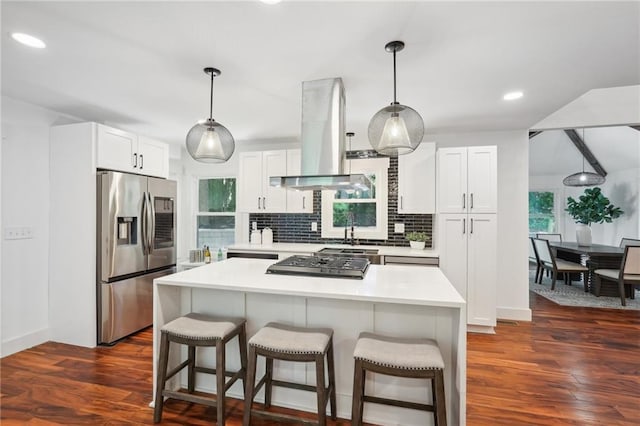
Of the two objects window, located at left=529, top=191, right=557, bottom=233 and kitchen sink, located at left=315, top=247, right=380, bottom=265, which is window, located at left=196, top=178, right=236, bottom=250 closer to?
kitchen sink, located at left=315, top=247, right=380, bottom=265

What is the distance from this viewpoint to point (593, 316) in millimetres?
4031

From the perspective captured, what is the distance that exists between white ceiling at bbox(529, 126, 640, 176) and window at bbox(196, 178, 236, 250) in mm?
6148

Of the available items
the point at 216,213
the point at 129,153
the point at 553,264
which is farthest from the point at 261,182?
A: the point at 553,264

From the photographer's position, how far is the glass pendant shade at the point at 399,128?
1866 mm

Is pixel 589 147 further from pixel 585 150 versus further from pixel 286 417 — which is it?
pixel 286 417

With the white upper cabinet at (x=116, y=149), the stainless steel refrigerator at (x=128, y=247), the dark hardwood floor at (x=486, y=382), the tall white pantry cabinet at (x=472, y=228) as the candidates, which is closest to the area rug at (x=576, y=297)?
the dark hardwood floor at (x=486, y=382)

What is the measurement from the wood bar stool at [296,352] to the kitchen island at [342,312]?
0.49ft

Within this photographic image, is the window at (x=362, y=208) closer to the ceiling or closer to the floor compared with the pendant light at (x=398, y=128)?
closer to the floor

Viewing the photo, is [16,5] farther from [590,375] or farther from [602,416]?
[590,375]

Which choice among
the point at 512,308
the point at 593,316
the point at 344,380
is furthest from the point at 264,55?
the point at 593,316

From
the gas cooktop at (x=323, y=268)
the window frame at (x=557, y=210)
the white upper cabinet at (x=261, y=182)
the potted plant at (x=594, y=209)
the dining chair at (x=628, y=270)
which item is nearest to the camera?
the gas cooktop at (x=323, y=268)

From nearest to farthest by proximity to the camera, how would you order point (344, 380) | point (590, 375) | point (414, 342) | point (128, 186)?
point (414, 342) < point (344, 380) < point (590, 375) < point (128, 186)

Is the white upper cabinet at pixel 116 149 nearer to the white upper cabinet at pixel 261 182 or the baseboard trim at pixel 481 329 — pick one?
the white upper cabinet at pixel 261 182

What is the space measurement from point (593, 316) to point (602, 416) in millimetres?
2599
